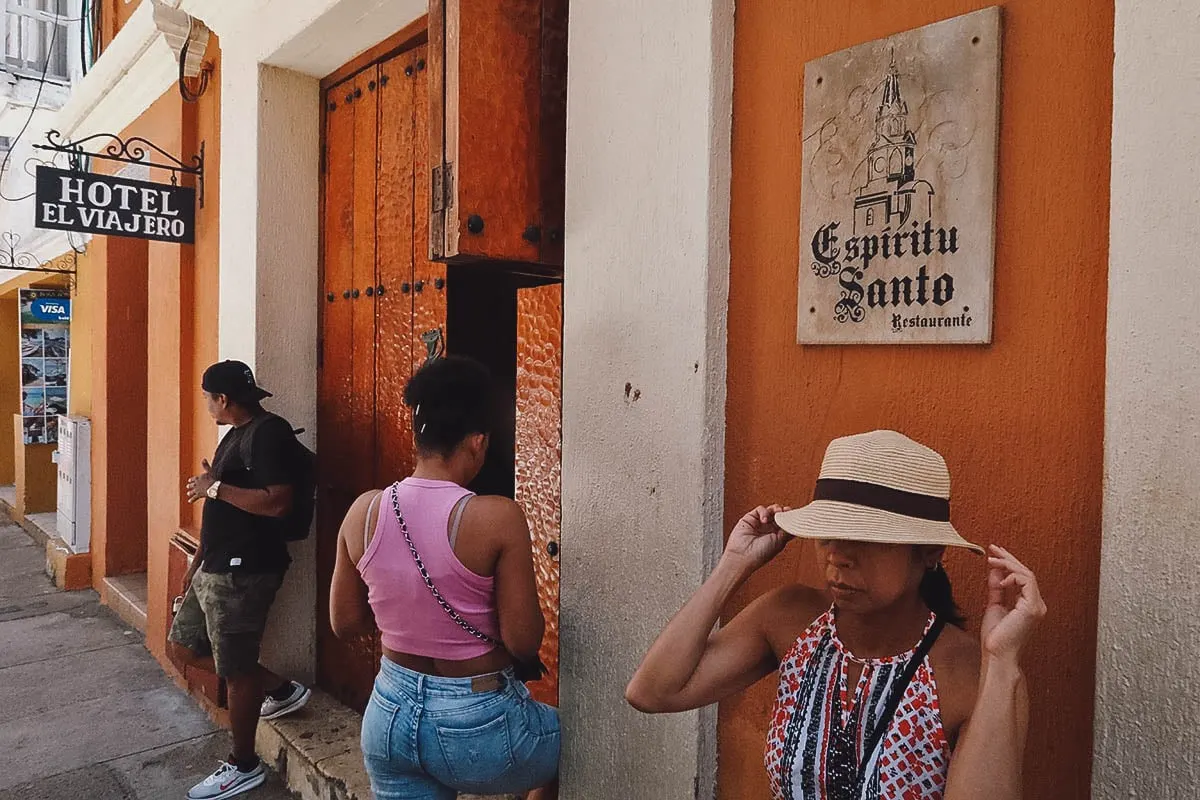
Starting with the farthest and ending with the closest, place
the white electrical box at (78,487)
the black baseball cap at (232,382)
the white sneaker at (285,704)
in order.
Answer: the white electrical box at (78,487) → the white sneaker at (285,704) → the black baseball cap at (232,382)

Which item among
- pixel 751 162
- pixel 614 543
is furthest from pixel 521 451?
pixel 751 162

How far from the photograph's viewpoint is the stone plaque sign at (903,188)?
148 centimetres

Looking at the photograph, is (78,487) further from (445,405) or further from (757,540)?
(757,540)

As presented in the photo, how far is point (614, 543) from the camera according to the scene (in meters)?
2.13

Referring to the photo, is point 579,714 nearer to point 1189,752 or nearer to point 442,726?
point 442,726

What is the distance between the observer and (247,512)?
3500 mm

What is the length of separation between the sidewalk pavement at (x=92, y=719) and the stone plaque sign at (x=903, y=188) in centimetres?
328

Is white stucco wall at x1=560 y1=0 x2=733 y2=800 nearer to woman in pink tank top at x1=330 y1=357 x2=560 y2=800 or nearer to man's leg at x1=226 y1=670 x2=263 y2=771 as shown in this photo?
woman in pink tank top at x1=330 y1=357 x2=560 y2=800

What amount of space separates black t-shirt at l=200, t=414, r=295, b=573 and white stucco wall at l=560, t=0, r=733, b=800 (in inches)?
68.6

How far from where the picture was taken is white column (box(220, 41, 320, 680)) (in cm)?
390

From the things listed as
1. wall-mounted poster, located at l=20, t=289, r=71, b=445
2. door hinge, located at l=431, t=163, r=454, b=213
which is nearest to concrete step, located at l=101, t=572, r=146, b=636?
wall-mounted poster, located at l=20, t=289, r=71, b=445

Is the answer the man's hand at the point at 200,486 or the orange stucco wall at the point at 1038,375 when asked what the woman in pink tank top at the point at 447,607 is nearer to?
the orange stucco wall at the point at 1038,375

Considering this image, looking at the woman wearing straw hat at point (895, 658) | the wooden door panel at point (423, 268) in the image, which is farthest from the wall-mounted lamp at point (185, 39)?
the woman wearing straw hat at point (895, 658)

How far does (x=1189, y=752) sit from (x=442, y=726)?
1.46 meters
